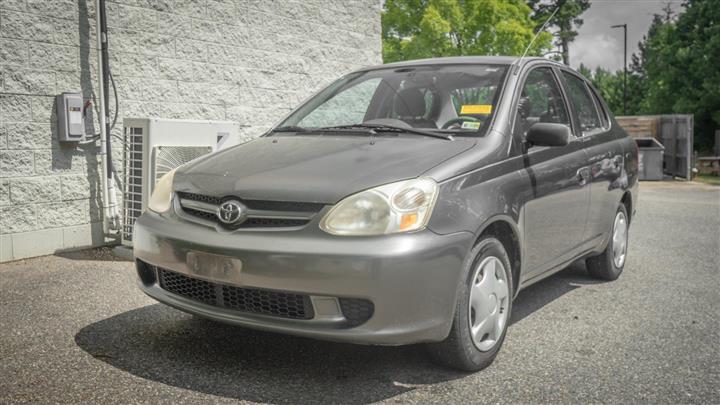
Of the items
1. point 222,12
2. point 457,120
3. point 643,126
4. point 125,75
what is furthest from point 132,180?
point 643,126

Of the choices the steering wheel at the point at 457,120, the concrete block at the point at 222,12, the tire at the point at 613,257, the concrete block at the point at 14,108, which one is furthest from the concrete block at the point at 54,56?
the tire at the point at 613,257

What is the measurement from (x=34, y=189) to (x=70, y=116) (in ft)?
2.40

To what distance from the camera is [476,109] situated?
14.3ft

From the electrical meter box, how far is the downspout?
23cm

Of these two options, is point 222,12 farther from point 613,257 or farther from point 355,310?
point 355,310

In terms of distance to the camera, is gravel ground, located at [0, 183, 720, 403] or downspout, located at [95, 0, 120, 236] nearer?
gravel ground, located at [0, 183, 720, 403]

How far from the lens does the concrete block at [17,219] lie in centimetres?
641

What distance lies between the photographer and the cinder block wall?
21.2 feet

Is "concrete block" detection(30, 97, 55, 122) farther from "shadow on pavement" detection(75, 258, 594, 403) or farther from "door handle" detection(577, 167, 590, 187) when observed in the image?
"door handle" detection(577, 167, 590, 187)

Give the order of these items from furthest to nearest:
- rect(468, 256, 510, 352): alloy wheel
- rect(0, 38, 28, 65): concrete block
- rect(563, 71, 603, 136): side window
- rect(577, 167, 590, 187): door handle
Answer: rect(0, 38, 28, 65): concrete block, rect(563, 71, 603, 136): side window, rect(577, 167, 590, 187): door handle, rect(468, 256, 510, 352): alloy wheel

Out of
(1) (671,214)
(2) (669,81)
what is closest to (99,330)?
(1) (671,214)

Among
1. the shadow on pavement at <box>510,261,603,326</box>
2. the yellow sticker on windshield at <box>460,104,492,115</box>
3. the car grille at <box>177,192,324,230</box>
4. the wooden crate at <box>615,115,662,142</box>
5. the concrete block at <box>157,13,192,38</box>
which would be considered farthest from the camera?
the wooden crate at <box>615,115,662,142</box>

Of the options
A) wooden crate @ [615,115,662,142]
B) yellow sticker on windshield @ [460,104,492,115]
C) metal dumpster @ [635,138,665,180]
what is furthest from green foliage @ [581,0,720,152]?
yellow sticker on windshield @ [460,104,492,115]

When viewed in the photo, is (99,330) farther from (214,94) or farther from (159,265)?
(214,94)
